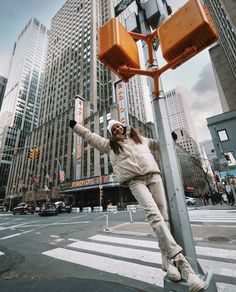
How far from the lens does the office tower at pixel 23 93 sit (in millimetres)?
86500

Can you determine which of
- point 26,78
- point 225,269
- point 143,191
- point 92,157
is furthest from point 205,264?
point 26,78

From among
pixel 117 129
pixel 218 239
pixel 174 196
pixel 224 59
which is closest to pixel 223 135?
pixel 224 59

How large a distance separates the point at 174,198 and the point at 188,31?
5.02ft

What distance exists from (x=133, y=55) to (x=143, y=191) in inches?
60.9

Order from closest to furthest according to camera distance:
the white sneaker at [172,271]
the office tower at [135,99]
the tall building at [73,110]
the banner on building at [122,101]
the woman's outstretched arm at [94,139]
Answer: the white sneaker at [172,271]
the woman's outstretched arm at [94,139]
the banner on building at [122,101]
the tall building at [73,110]
the office tower at [135,99]

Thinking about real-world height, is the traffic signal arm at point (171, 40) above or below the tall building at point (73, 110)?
below

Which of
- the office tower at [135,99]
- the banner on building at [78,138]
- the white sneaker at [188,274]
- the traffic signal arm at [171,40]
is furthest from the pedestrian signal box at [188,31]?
the office tower at [135,99]

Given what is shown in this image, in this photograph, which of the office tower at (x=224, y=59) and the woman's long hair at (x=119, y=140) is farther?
the office tower at (x=224, y=59)

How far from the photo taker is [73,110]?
55.3m

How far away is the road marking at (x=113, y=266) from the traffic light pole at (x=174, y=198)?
1.27 metres

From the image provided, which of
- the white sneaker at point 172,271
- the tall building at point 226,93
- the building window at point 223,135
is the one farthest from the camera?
the building window at point 223,135

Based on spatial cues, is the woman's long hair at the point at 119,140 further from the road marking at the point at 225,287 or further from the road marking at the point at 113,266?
the road marking at the point at 225,287

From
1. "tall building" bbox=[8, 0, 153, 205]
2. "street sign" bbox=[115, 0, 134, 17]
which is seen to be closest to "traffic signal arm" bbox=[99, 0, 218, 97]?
"street sign" bbox=[115, 0, 134, 17]

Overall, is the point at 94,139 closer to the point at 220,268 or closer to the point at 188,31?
the point at 188,31
